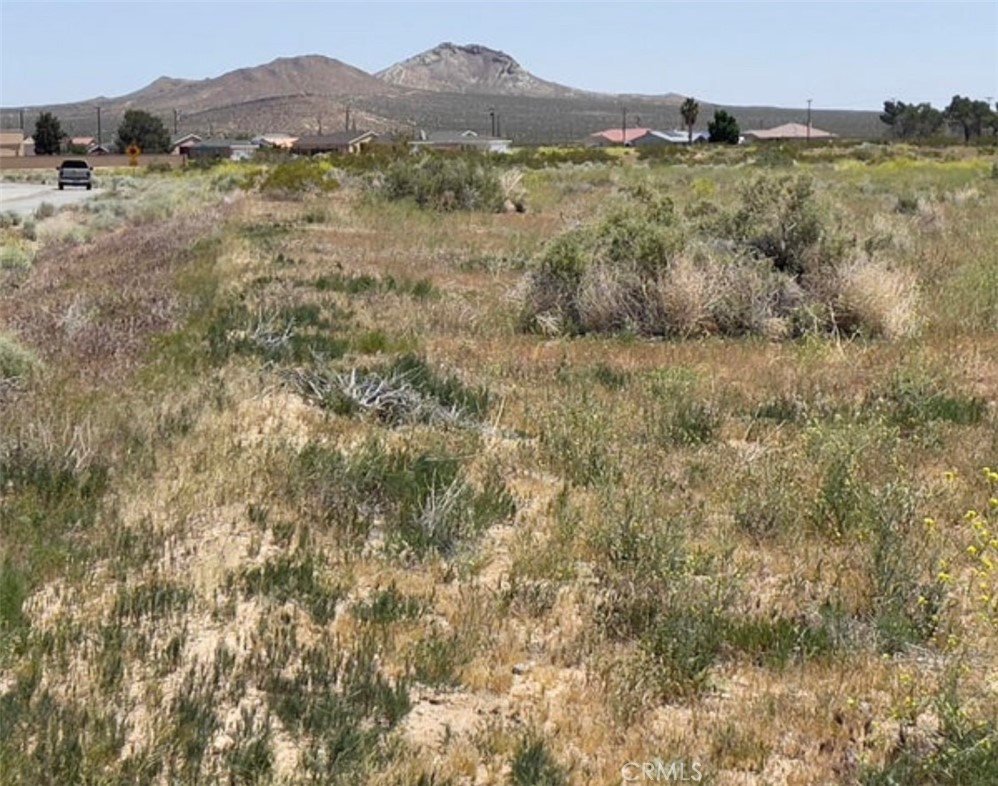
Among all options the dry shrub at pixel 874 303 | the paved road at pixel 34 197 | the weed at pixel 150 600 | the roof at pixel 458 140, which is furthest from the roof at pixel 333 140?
the weed at pixel 150 600

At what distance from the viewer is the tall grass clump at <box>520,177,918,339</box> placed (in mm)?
12547

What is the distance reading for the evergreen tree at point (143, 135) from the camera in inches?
4230

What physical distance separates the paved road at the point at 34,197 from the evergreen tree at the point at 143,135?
50.0m

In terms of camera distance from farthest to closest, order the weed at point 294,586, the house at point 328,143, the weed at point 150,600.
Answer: the house at point 328,143, the weed at point 294,586, the weed at point 150,600

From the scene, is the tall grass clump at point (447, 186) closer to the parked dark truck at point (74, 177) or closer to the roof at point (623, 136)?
the parked dark truck at point (74, 177)

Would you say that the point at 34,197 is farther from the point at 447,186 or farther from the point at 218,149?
the point at 218,149

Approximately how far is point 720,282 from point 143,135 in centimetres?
10455

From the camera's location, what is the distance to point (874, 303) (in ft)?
40.7

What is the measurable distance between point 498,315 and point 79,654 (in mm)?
9319

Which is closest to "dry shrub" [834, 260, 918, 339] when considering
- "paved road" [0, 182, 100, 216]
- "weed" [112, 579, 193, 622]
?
"weed" [112, 579, 193, 622]

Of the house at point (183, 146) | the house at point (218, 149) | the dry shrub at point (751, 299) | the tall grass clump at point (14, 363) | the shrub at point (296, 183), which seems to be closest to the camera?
the tall grass clump at point (14, 363)

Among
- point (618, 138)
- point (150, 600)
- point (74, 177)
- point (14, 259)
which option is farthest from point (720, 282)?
point (618, 138)

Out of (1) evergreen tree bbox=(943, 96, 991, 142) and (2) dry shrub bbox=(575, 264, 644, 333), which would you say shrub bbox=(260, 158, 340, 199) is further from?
(1) evergreen tree bbox=(943, 96, 991, 142)

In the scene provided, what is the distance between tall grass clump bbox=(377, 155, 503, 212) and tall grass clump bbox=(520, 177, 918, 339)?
1583 centimetres
